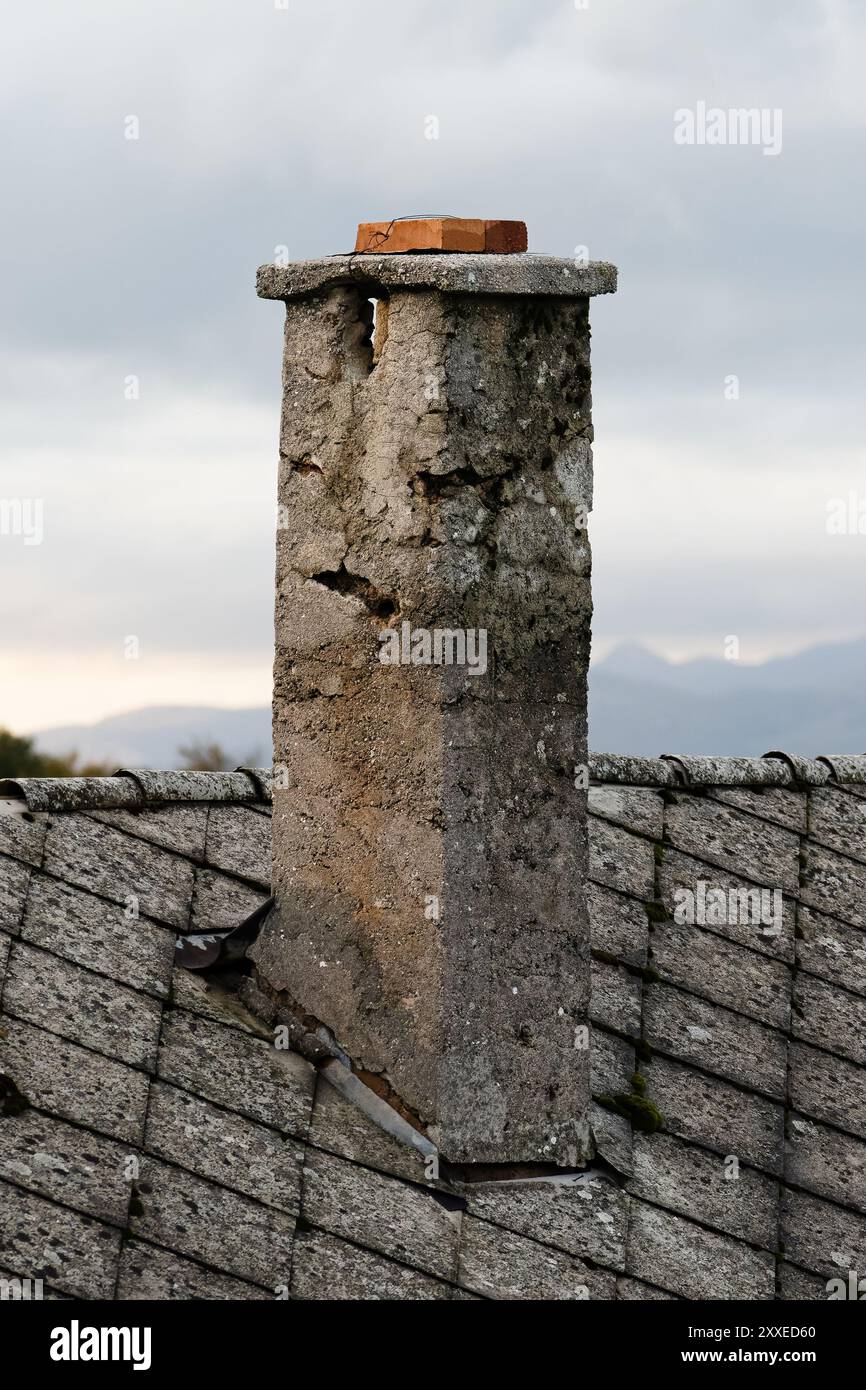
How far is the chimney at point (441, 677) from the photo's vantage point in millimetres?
5234

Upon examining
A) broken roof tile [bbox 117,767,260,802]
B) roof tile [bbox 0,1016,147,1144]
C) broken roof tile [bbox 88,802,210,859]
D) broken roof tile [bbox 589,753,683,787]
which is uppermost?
broken roof tile [bbox 589,753,683,787]

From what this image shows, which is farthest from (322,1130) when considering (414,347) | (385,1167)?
(414,347)

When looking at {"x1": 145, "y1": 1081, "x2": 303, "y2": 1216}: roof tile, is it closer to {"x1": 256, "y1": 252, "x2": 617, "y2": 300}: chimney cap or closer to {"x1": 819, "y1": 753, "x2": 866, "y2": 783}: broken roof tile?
{"x1": 256, "y1": 252, "x2": 617, "y2": 300}: chimney cap

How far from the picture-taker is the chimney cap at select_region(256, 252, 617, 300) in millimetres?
5254

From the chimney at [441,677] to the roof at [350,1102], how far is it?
22 centimetres

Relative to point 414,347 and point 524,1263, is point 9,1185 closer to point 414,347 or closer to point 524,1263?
point 524,1263

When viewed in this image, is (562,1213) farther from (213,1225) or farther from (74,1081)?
(74,1081)
